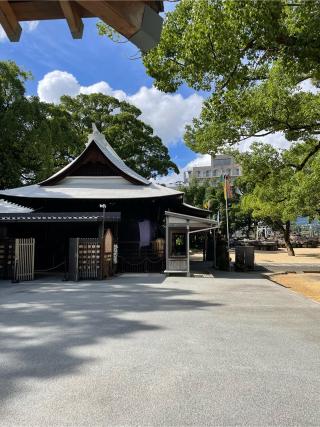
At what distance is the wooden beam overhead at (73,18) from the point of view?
8.71 feet

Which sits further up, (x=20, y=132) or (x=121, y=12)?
(x=20, y=132)

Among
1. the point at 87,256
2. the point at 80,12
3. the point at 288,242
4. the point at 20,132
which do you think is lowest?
the point at 87,256

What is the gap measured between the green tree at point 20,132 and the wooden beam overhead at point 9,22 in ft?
78.7

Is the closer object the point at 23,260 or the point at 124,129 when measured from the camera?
the point at 23,260

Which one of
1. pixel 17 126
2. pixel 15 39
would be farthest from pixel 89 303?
pixel 17 126

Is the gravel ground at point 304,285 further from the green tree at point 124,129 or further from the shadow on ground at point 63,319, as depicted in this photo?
the green tree at point 124,129

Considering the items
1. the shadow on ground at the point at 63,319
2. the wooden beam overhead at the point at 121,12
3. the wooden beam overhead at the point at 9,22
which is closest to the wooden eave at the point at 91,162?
the shadow on ground at the point at 63,319

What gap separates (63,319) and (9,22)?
21.2ft

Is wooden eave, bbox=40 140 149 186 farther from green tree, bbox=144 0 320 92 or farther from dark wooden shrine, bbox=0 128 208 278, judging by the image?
green tree, bbox=144 0 320 92

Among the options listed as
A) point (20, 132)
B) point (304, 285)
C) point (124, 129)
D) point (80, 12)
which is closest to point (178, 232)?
point (304, 285)

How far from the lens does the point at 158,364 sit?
17.1 ft

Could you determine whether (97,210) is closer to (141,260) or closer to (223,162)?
(141,260)

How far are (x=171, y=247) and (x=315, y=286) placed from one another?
22.5 feet

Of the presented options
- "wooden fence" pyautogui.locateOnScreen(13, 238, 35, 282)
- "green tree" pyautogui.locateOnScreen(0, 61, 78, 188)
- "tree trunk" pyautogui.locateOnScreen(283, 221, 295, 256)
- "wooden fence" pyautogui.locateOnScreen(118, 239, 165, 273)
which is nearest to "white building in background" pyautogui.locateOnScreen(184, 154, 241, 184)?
"tree trunk" pyautogui.locateOnScreen(283, 221, 295, 256)
